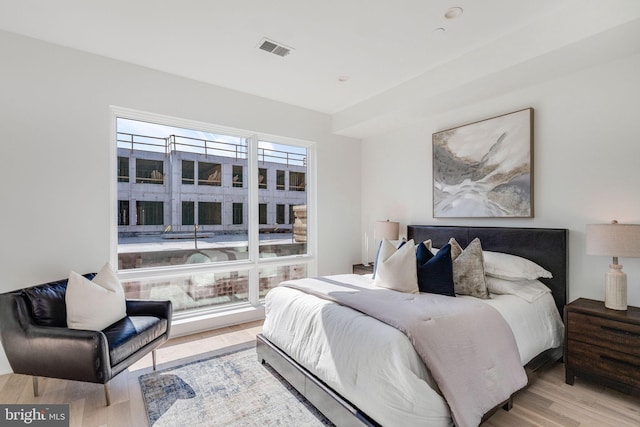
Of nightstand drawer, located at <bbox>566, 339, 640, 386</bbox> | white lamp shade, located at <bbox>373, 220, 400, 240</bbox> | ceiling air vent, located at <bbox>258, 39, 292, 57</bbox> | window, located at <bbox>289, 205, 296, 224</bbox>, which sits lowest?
nightstand drawer, located at <bbox>566, 339, 640, 386</bbox>

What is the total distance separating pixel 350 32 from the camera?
2648mm

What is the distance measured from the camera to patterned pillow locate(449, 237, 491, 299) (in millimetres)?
2533

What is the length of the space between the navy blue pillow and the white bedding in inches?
14.2

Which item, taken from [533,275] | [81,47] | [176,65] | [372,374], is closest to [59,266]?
[81,47]

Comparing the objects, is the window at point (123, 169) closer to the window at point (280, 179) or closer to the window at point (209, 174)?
the window at point (209, 174)

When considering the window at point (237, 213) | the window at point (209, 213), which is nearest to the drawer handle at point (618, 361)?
the window at point (237, 213)

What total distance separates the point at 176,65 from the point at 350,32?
1838 millimetres

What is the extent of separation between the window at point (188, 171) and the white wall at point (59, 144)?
1.76 feet

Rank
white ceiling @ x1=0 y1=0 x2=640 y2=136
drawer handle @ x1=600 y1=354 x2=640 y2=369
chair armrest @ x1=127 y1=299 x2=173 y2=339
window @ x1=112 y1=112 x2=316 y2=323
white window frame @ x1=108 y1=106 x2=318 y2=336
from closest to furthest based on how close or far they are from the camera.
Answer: drawer handle @ x1=600 y1=354 x2=640 y2=369 → white ceiling @ x1=0 y1=0 x2=640 y2=136 → chair armrest @ x1=127 y1=299 x2=173 y2=339 → white window frame @ x1=108 y1=106 x2=318 y2=336 → window @ x1=112 y1=112 x2=316 y2=323

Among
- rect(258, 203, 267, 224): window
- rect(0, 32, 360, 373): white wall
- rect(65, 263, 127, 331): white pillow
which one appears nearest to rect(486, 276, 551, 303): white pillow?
rect(258, 203, 267, 224): window

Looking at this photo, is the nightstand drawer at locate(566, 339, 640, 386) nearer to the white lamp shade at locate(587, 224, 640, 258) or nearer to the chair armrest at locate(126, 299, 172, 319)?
the white lamp shade at locate(587, 224, 640, 258)

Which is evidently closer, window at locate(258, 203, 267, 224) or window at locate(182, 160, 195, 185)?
window at locate(182, 160, 195, 185)

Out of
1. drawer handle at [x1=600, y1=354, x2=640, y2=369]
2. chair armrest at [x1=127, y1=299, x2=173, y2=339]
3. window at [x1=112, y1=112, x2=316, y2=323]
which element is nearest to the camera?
drawer handle at [x1=600, y1=354, x2=640, y2=369]

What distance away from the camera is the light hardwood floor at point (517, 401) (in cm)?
201
